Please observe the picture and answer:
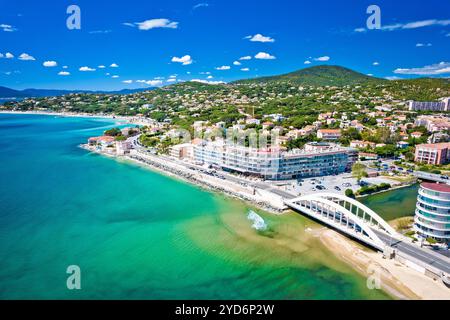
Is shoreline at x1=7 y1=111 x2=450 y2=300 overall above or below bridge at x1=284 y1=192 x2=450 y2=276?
below

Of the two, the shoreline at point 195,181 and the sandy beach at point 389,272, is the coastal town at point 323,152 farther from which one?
the sandy beach at point 389,272

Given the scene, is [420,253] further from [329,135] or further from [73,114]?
[73,114]

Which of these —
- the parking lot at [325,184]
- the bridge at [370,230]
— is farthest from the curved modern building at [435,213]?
the parking lot at [325,184]

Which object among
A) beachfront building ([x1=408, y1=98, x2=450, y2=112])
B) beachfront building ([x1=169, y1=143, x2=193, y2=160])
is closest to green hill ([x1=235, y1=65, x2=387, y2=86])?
beachfront building ([x1=408, y1=98, x2=450, y2=112])

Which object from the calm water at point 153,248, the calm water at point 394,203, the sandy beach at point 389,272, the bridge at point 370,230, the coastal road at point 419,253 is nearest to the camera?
the sandy beach at point 389,272

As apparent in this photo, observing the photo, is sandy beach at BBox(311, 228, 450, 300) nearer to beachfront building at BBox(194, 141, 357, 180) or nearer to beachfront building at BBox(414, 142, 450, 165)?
beachfront building at BBox(194, 141, 357, 180)

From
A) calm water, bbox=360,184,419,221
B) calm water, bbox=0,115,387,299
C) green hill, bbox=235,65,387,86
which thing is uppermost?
green hill, bbox=235,65,387,86
